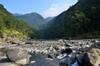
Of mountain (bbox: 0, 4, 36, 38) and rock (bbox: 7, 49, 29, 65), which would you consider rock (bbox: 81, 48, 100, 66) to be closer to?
rock (bbox: 7, 49, 29, 65)

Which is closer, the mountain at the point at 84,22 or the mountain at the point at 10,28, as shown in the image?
the mountain at the point at 84,22

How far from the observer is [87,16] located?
140 meters

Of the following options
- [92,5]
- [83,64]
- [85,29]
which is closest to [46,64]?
[83,64]

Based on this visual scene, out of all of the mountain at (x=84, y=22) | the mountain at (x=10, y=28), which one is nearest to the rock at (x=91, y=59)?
the mountain at (x=10, y=28)

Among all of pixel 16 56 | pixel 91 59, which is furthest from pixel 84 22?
pixel 91 59

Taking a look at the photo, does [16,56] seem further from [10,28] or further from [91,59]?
[10,28]

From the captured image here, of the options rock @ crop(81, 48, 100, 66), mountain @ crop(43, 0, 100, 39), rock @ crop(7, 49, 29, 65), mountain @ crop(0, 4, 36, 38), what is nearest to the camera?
rock @ crop(81, 48, 100, 66)

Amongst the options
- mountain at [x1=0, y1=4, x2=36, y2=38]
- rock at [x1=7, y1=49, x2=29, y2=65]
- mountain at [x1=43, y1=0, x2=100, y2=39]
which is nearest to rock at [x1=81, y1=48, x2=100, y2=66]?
rock at [x1=7, y1=49, x2=29, y2=65]

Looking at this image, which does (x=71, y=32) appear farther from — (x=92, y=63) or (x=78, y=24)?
(x=92, y=63)

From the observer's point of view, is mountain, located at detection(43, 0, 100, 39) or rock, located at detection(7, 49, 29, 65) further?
mountain, located at detection(43, 0, 100, 39)

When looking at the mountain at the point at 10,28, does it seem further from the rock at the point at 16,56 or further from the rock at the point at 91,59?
the rock at the point at 91,59

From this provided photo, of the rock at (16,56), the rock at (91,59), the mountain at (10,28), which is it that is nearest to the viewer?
the rock at (91,59)

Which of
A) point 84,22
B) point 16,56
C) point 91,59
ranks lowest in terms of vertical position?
point 91,59

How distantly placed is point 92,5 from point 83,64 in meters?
128
